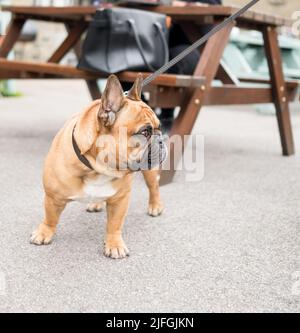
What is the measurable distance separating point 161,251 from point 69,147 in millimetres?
415

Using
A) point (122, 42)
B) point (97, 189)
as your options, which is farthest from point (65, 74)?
point (97, 189)

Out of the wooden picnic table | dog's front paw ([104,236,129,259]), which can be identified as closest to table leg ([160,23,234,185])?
the wooden picnic table

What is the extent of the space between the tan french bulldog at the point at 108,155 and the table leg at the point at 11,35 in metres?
2.10

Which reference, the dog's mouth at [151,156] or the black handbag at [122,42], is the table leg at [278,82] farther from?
the dog's mouth at [151,156]

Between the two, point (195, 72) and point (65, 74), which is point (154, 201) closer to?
point (195, 72)

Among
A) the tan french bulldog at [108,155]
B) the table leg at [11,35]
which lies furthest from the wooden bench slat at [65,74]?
the tan french bulldog at [108,155]

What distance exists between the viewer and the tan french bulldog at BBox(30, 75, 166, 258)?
4.11 feet

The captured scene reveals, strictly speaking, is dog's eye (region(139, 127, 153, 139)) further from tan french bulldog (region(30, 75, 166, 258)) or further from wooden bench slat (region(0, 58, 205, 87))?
wooden bench slat (region(0, 58, 205, 87))

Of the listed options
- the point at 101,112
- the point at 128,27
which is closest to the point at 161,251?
the point at 101,112

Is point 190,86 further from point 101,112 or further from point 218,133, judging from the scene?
point 218,133

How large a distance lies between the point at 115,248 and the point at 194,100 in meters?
1.02

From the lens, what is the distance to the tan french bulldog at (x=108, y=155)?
1.25 metres

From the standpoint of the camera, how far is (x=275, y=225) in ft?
5.81

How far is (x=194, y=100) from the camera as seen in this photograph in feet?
7.37
